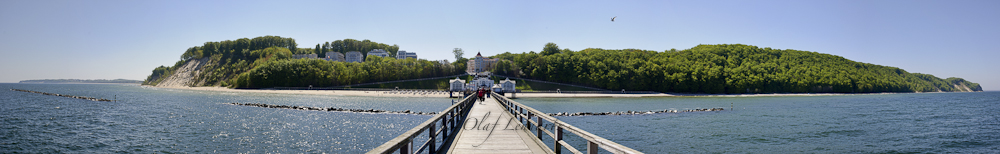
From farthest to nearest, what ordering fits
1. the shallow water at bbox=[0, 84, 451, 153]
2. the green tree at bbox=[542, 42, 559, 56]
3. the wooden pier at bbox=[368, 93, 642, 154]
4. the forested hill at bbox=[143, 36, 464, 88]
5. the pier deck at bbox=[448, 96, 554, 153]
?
the green tree at bbox=[542, 42, 559, 56], the forested hill at bbox=[143, 36, 464, 88], the shallow water at bbox=[0, 84, 451, 153], the pier deck at bbox=[448, 96, 554, 153], the wooden pier at bbox=[368, 93, 642, 154]

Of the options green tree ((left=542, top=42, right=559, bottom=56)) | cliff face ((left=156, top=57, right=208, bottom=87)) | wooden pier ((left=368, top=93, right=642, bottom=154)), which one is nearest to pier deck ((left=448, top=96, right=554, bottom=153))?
wooden pier ((left=368, top=93, right=642, bottom=154))

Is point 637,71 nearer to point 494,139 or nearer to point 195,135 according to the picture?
point 195,135

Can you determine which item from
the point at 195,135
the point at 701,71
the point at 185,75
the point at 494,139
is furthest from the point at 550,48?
the point at 185,75

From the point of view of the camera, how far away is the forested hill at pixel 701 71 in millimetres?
101125

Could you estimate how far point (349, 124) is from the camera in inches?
1049

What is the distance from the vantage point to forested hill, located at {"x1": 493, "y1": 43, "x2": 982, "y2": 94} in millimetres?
101125

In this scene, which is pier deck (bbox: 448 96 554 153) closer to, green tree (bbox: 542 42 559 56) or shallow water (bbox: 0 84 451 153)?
shallow water (bbox: 0 84 451 153)

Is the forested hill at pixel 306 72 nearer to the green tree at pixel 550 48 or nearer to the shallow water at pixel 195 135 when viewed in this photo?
the green tree at pixel 550 48

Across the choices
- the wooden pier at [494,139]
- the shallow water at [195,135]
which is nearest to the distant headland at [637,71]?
the shallow water at [195,135]

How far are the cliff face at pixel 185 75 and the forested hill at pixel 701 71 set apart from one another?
127 metres

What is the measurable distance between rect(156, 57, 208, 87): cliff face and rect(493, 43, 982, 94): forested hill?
127 m

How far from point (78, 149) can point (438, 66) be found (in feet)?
331

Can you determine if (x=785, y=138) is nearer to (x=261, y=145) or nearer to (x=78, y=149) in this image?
(x=261, y=145)

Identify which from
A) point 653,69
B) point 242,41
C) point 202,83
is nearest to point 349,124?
point 653,69
